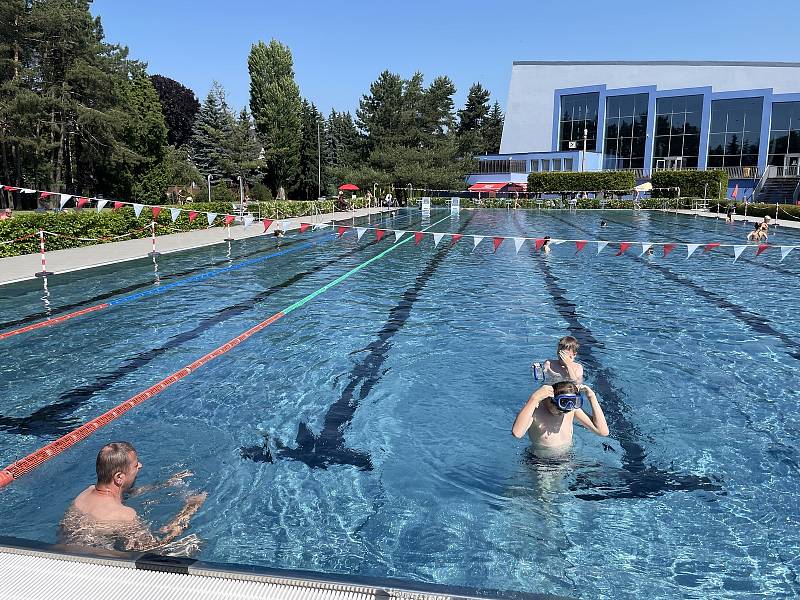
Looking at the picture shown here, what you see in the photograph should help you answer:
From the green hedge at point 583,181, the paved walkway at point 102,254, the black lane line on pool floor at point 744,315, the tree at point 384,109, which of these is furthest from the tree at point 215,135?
the black lane line on pool floor at point 744,315

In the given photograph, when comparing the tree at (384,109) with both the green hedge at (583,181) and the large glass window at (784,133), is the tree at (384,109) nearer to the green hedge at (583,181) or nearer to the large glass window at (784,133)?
the green hedge at (583,181)

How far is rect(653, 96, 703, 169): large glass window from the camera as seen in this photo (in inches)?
2207

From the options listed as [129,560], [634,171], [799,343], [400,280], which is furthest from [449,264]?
[634,171]

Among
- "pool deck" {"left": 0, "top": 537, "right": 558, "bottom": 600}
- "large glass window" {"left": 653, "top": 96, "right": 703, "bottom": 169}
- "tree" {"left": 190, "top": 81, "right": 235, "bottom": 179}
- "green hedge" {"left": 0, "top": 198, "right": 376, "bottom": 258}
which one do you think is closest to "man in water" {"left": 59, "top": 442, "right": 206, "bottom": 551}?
"pool deck" {"left": 0, "top": 537, "right": 558, "bottom": 600}

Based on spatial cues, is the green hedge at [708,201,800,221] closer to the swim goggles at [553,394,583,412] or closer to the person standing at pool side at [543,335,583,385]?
the person standing at pool side at [543,335,583,385]

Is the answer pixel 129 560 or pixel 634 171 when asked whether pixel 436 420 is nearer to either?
pixel 129 560

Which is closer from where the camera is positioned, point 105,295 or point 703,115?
point 105,295

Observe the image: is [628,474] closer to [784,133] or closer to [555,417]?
[555,417]

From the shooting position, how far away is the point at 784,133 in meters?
52.7

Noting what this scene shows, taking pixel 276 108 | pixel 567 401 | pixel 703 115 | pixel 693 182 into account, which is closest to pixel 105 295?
pixel 567 401

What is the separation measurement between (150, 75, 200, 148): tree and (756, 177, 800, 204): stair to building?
6512cm

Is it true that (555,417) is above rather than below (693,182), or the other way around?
below

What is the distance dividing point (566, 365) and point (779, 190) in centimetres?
5128

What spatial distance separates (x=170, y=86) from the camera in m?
77.6
